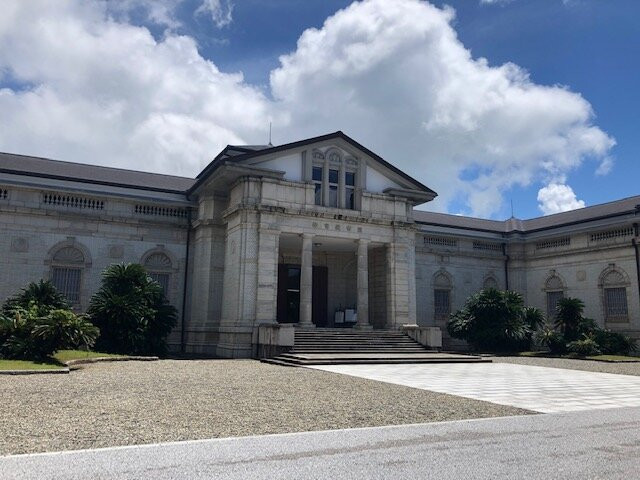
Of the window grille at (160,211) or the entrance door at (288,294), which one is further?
the entrance door at (288,294)

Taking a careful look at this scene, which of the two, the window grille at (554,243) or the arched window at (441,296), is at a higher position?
the window grille at (554,243)

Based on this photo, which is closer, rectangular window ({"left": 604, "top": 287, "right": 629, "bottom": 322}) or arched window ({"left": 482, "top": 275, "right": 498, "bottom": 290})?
rectangular window ({"left": 604, "top": 287, "right": 629, "bottom": 322})

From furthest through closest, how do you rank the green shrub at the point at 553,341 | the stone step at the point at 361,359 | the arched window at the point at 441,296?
1. the arched window at the point at 441,296
2. the green shrub at the point at 553,341
3. the stone step at the point at 361,359

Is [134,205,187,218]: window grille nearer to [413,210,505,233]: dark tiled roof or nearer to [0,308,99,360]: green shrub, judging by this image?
[0,308,99,360]: green shrub

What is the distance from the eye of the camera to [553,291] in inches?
1351

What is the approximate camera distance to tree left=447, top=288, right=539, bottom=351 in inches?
1147

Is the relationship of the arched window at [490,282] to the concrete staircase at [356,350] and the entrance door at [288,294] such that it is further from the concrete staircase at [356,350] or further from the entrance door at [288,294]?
the entrance door at [288,294]

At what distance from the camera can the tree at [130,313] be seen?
21.8m

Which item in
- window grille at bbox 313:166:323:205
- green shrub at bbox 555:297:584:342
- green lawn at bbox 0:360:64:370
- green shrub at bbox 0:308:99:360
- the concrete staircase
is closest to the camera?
green lawn at bbox 0:360:64:370

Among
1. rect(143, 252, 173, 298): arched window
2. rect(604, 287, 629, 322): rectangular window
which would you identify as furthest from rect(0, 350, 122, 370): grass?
rect(604, 287, 629, 322): rectangular window

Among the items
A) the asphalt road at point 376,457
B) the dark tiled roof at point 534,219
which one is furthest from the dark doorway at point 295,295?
the asphalt road at point 376,457

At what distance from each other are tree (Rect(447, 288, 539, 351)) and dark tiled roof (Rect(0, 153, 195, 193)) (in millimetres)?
17553

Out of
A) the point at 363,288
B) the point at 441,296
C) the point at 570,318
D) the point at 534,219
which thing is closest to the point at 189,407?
the point at 363,288

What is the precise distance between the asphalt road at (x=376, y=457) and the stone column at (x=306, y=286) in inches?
642
